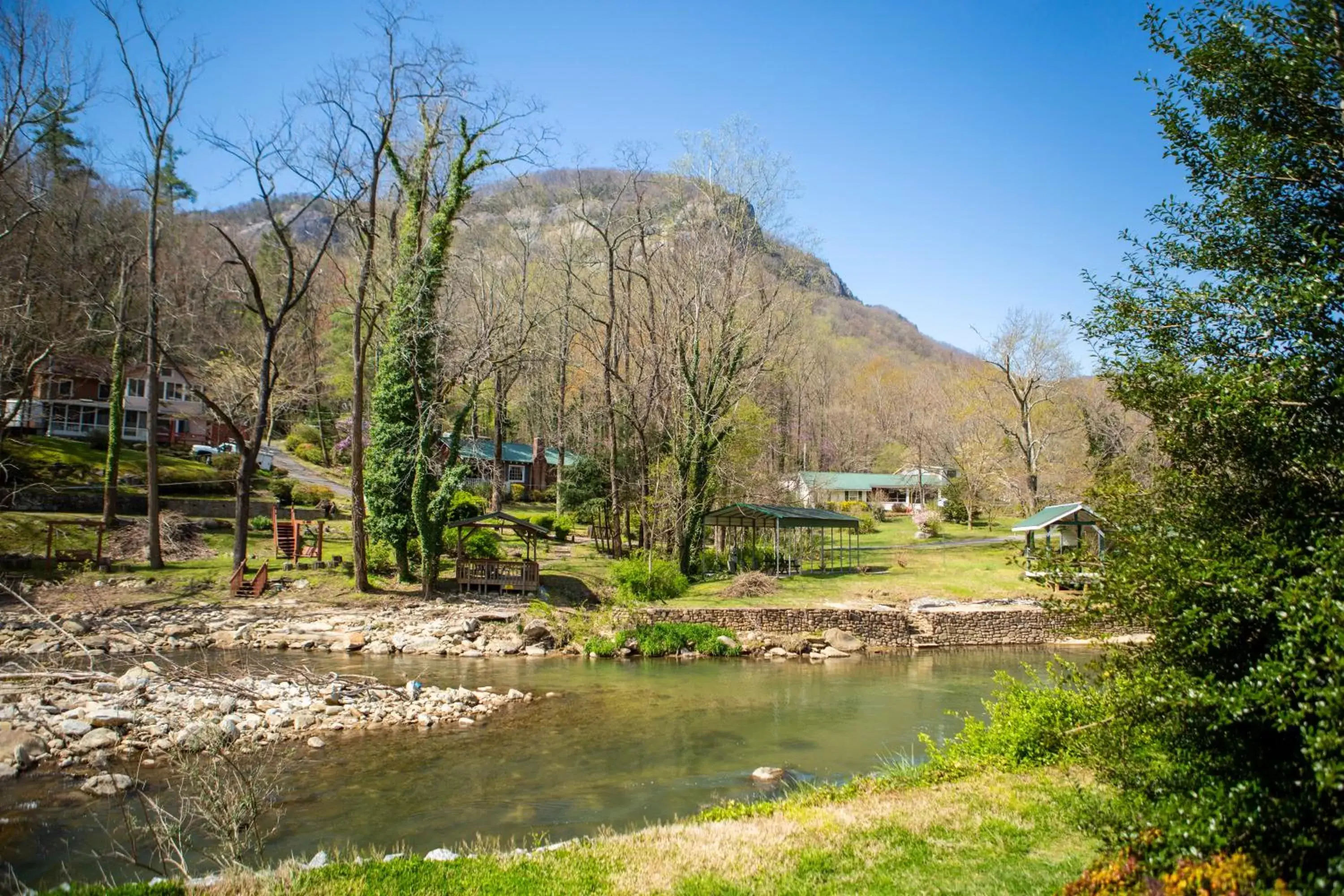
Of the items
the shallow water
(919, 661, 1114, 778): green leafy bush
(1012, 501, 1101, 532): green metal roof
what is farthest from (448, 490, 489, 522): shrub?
Answer: (1012, 501, 1101, 532): green metal roof

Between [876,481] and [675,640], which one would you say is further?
[876,481]

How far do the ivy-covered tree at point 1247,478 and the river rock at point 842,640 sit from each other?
18881mm

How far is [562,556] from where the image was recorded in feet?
110

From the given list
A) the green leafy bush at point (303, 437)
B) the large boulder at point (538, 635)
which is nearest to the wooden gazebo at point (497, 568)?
the large boulder at point (538, 635)

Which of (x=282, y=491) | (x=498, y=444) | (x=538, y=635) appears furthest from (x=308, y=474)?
(x=538, y=635)

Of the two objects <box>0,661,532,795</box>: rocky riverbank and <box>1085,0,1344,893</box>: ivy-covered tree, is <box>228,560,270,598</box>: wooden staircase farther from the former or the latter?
<box>1085,0,1344,893</box>: ivy-covered tree

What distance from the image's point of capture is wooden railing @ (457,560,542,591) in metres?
27.5

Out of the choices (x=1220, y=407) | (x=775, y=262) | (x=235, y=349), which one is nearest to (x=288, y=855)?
(x=1220, y=407)

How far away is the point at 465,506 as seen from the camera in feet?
101

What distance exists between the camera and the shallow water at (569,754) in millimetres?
9172

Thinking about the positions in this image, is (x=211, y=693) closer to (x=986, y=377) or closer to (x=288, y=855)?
(x=288, y=855)

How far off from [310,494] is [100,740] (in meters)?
28.9

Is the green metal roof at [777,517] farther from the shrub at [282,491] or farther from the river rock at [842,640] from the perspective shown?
the shrub at [282,491]

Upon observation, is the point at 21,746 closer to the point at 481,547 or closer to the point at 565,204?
the point at 481,547
